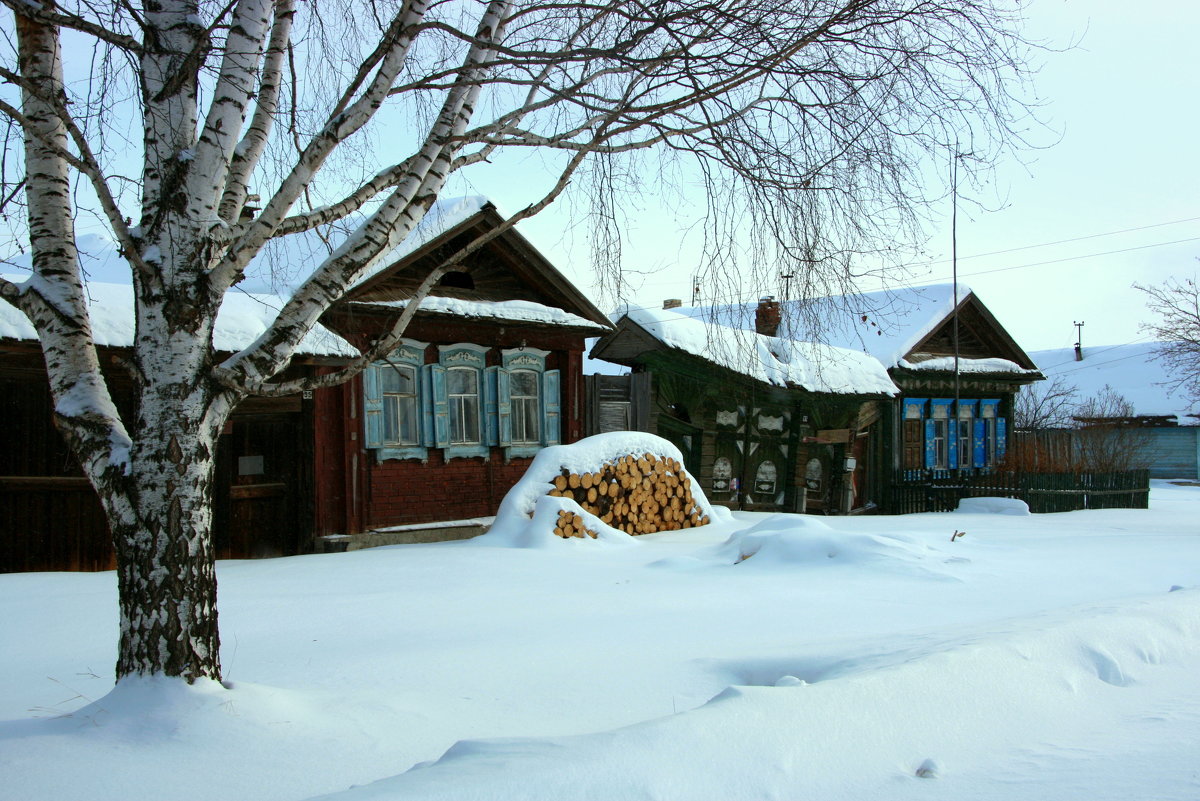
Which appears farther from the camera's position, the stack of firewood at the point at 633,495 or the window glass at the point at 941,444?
the window glass at the point at 941,444

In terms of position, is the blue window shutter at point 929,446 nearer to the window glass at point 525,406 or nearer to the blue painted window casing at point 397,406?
the window glass at point 525,406

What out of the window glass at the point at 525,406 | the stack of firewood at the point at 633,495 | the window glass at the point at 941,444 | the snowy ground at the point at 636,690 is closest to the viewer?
the snowy ground at the point at 636,690

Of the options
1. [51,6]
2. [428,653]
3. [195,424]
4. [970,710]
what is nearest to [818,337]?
[970,710]

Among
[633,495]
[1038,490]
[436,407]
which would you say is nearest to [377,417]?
[436,407]

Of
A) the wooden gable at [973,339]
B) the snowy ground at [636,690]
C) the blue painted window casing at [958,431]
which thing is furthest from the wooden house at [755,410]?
the snowy ground at [636,690]

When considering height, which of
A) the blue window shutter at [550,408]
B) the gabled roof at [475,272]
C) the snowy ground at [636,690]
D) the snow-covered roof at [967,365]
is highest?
the gabled roof at [475,272]

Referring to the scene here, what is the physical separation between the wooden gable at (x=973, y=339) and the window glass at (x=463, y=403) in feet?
41.6

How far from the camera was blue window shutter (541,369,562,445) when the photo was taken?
534 inches

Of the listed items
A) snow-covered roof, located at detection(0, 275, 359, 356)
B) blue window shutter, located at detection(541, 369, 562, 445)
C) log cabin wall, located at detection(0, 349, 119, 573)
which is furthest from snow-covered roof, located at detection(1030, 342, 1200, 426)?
log cabin wall, located at detection(0, 349, 119, 573)

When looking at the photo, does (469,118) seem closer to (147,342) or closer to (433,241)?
(147,342)

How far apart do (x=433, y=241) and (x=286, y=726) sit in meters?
8.66

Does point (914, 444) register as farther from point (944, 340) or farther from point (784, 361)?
point (784, 361)

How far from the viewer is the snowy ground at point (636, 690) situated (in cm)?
298

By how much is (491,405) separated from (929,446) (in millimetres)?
13466
